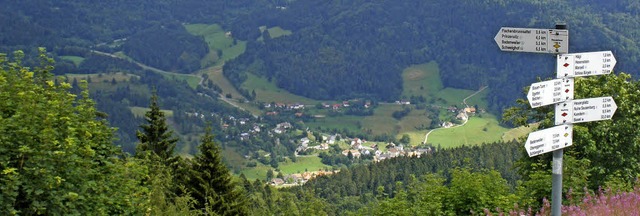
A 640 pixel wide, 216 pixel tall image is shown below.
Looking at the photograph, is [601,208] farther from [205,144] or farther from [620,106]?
[205,144]

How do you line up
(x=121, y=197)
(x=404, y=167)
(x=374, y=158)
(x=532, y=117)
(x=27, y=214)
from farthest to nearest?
(x=374, y=158)
(x=404, y=167)
(x=532, y=117)
(x=121, y=197)
(x=27, y=214)

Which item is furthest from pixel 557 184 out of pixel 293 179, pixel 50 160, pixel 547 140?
pixel 293 179

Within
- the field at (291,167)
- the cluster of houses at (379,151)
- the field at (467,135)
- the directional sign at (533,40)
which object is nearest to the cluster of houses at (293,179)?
the field at (291,167)

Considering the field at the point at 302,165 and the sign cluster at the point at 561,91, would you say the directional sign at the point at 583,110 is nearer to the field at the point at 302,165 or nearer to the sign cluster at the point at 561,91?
the sign cluster at the point at 561,91

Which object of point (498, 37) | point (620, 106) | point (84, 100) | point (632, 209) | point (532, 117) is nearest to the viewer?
point (498, 37)

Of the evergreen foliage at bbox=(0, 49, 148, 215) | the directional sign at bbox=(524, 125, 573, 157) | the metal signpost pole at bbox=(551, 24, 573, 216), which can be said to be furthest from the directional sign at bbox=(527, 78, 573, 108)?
the evergreen foliage at bbox=(0, 49, 148, 215)

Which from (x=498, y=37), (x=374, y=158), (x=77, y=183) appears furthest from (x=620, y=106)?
(x=374, y=158)

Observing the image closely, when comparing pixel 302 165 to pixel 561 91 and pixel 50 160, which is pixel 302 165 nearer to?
pixel 50 160
